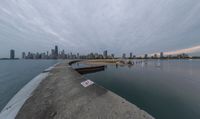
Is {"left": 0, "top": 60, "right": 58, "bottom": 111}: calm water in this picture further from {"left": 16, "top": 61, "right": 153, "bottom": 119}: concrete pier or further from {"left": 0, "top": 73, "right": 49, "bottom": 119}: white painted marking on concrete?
{"left": 16, "top": 61, "right": 153, "bottom": 119}: concrete pier

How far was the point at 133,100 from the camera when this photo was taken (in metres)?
7.91

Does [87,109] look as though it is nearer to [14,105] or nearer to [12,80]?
[14,105]

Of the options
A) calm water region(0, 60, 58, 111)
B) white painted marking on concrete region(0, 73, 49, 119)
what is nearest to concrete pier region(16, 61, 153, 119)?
white painted marking on concrete region(0, 73, 49, 119)

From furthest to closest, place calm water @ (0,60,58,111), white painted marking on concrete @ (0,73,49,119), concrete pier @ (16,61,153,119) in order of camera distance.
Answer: calm water @ (0,60,58,111) < white painted marking on concrete @ (0,73,49,119) < concrete pier @ (16,61,153,119)

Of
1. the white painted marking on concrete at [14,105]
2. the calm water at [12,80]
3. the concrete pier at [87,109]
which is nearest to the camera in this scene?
the concrete pier at [87,109]

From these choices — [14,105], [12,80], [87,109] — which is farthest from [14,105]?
[12,80]

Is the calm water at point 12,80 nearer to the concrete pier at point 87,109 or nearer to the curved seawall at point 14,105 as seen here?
the curved seawall at point 14,105

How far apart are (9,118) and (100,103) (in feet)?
13.1

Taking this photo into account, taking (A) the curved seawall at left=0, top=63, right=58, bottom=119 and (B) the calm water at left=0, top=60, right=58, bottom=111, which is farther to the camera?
(B) the calm water at left=0, top=60, right=58, bottom=111

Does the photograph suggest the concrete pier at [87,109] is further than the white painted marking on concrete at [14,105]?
No

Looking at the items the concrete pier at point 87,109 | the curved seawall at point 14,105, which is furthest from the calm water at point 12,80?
the concrete pier at point 87,109

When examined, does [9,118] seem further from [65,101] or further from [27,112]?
[65,101]

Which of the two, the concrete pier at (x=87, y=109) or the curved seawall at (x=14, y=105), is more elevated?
the concrete pier at (x=87, y=109)

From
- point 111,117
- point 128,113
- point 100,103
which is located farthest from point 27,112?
Answer: point 128,113
